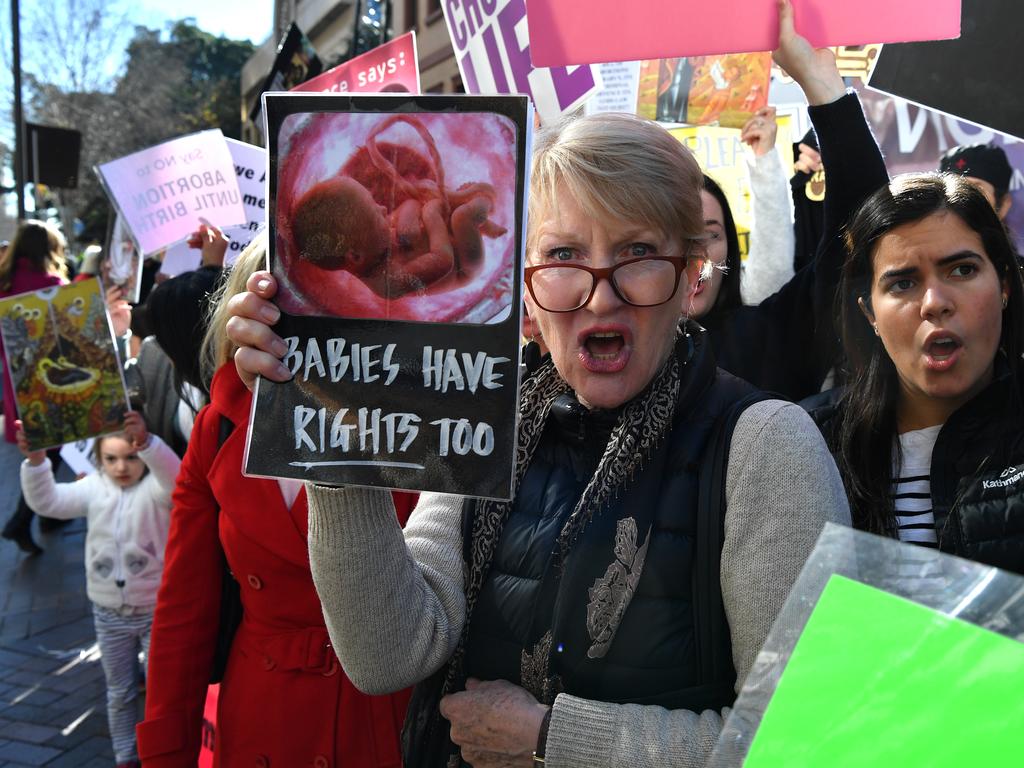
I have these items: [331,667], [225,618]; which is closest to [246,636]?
[225,618]

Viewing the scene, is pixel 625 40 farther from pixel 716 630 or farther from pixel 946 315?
pixel 716 630

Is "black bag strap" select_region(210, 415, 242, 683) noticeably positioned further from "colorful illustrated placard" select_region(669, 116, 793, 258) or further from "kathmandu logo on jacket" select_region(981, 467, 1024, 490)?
"colorful illustrated placard" select_region(669, 116, 793, 258)

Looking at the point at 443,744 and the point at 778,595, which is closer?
the point at 778,595

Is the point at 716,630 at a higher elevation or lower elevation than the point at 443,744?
higher

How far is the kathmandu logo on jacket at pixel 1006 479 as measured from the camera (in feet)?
5.12

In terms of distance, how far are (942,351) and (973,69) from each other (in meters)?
0.72

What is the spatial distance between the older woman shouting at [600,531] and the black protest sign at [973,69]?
972 millimetres

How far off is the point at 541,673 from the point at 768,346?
1480mm

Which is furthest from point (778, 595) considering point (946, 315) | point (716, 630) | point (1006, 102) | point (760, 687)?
point (1006, 102)

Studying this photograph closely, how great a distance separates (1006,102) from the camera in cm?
202

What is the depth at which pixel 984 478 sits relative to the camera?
5.24ft

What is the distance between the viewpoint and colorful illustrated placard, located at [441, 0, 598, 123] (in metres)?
2.93

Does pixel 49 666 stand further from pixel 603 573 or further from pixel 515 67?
pixel 603 573

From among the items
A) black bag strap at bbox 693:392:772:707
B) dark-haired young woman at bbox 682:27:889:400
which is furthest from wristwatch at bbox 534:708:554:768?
dark-haired young woman at bbox 682:27:889:400
